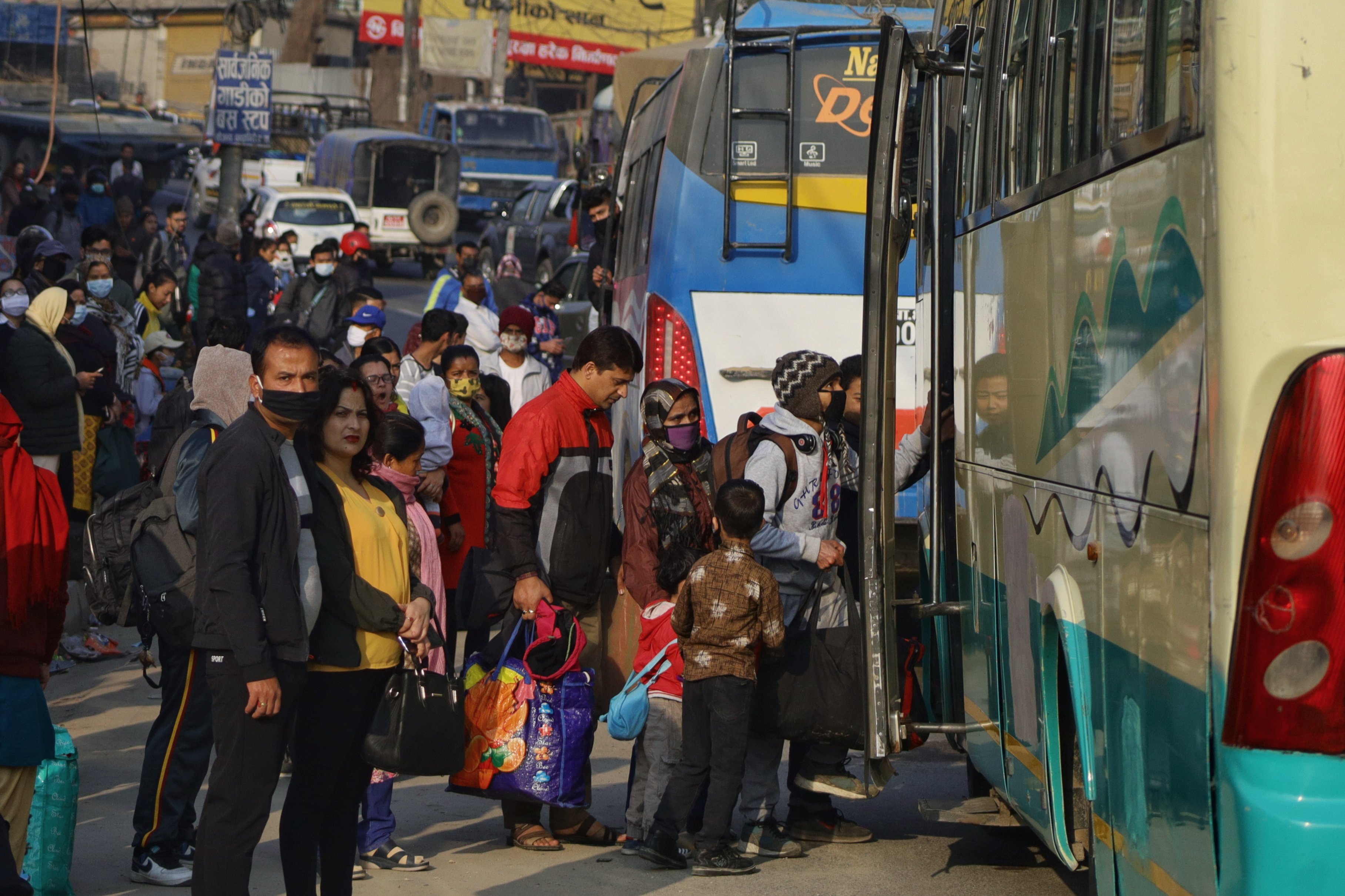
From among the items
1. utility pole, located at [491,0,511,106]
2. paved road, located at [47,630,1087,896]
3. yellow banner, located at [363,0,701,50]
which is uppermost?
yellow banner, located at [363,0,701,50]

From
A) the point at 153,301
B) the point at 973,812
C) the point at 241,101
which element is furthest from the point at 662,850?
the point at 241,101

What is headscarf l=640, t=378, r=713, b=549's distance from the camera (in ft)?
20.4

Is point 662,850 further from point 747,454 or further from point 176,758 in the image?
point 176,758

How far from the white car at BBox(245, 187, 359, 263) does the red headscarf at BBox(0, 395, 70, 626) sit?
85.7 ft

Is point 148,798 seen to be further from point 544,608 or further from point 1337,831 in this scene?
point 1337,831

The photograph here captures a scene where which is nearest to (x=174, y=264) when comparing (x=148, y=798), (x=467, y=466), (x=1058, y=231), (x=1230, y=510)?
(x=467, y=466)

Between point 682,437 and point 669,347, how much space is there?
9.86 feet

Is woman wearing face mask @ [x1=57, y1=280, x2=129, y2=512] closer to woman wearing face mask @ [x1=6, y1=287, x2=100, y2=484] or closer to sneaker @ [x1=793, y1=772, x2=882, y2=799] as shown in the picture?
woman wearing face mask @ [x1=6, y1=287, x2=100, y2=484]

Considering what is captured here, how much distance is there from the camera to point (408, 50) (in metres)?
48.7

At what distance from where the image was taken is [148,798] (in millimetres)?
5664

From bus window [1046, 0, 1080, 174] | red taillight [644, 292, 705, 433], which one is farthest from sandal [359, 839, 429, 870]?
red taillight [644, 292, 705, 433]

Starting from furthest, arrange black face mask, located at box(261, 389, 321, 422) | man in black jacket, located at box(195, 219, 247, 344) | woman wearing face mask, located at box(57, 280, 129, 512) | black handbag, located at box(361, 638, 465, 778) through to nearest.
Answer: man in black jacket, located at box(195, 219, 247, 344)
woman wearing face mask, located at box(57, 280, 129, 512)
black handbag, located at box(361, 638, 465, 778)
black face mask, located at box(261, 389, 321, 422)

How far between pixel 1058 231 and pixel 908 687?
2.53 metres

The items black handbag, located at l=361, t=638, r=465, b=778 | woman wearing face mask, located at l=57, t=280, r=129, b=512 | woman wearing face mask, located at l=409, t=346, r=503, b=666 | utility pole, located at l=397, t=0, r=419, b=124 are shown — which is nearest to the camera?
black handbag, located at l=361, t=638, r=465, b=778
